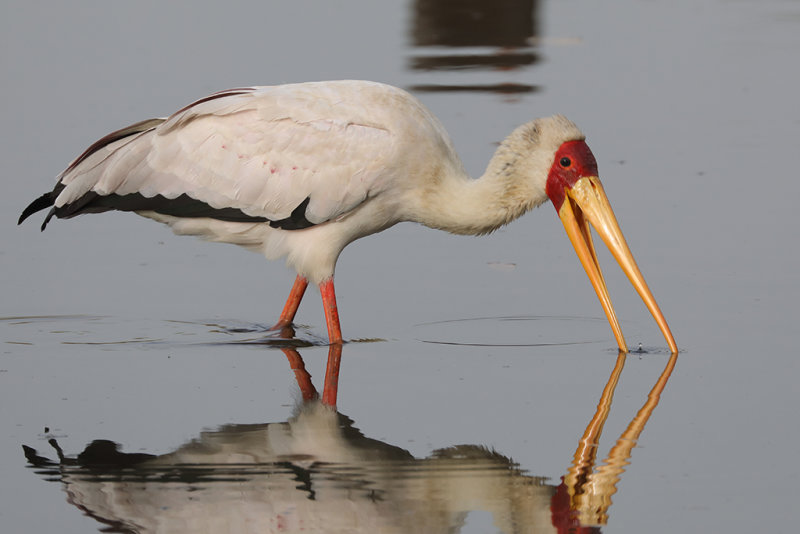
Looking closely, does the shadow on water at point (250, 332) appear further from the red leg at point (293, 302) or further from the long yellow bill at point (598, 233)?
the long yellow bill at point (598, 233)

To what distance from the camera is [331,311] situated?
7.64 meters

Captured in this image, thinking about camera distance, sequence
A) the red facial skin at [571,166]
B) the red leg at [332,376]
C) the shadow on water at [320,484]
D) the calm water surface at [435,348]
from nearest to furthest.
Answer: the shadow on water at [320,484], the calm water surface at [435,348], the red leg at [332,376], the red facial skin at [571,166]

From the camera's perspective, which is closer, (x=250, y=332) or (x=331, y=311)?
(x=331, y=311)

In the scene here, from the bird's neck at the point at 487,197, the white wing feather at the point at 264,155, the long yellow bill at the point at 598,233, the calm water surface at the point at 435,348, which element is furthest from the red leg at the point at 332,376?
the long yellow bill at the point at 598,233

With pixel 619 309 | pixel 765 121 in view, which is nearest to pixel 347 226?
pixel 619 309

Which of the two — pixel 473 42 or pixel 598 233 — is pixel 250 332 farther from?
pixel 473 42

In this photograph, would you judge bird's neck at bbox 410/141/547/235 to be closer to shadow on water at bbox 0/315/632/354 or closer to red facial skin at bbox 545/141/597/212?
red facial skin at bbox 545/141/597/212

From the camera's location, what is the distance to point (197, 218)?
8008mm

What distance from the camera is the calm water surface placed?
5.56 metres

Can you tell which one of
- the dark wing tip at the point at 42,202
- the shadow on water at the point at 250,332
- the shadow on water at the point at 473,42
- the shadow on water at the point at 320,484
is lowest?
the shadow on water at the point at 473,42

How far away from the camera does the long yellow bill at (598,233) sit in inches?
294

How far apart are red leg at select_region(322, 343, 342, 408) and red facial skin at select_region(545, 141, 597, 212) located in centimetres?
145

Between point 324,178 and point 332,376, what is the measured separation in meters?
1.19

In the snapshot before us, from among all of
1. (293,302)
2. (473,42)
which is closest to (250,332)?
(293,302)
